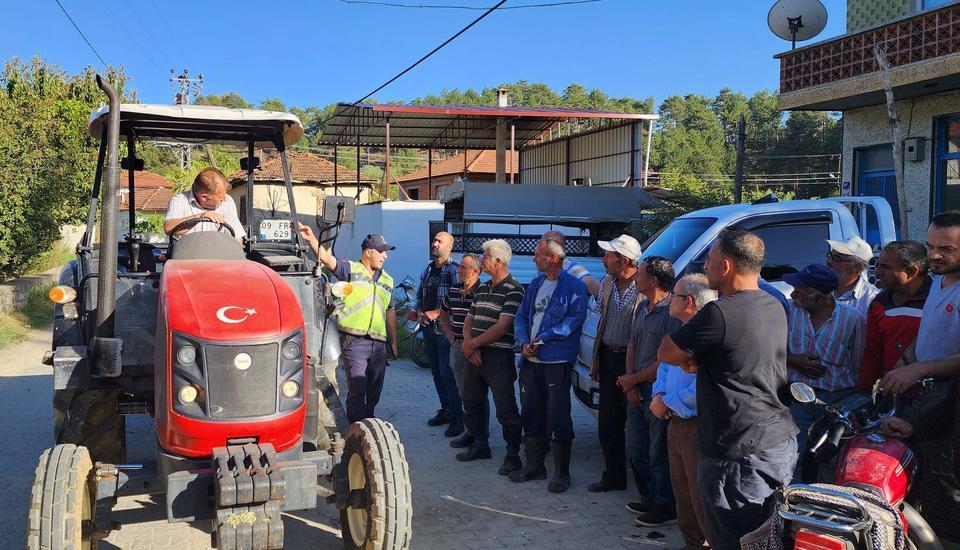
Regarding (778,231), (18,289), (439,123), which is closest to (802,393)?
(778,231)

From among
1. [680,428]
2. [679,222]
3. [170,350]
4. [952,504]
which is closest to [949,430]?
[952,504]

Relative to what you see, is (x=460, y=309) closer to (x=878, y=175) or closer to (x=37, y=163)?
(x=878, y=175)

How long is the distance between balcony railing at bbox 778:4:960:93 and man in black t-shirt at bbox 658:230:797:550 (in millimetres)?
8112

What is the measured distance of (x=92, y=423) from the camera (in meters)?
4.66

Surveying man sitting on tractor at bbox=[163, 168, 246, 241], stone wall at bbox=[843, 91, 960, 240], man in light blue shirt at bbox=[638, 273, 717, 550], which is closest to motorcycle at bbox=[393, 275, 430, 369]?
man sitting on tractor at bbox=[163, 168, 246, 241]

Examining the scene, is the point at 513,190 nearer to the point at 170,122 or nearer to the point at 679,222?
the point at 679,222

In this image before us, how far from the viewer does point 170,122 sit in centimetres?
553

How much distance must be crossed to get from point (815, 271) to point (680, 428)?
4.13 ft

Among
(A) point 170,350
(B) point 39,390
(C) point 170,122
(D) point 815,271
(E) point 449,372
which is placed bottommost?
(B) point 39,390

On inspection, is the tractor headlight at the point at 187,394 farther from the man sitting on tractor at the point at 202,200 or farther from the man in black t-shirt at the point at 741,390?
the man in black t-shirt at the point at 741,390

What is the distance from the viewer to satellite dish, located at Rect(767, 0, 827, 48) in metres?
12.5

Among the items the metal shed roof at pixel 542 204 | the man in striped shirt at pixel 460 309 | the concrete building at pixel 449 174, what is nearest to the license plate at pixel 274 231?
the man in striped shirt at pixel 460 309

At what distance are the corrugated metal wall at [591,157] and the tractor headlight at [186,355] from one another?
56.9 ft

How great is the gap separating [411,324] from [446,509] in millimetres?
6329
